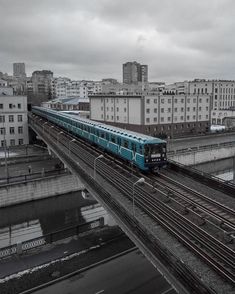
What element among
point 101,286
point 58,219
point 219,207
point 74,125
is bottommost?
point 58,219

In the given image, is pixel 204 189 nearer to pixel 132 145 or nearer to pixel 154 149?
pixel 154 149

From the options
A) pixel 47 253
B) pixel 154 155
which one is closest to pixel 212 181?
pixel 154 155

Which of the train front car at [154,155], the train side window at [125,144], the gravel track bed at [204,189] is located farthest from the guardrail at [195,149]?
the train front car at [154,155]

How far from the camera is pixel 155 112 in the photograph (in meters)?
71.8

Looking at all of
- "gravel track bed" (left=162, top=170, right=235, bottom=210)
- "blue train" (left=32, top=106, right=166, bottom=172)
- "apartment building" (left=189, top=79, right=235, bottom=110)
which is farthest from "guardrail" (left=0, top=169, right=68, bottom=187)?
"apartment building" (left=189, top=79, right=235, bottom=110)

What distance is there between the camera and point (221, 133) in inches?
2997

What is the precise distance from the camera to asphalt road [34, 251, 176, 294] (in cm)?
1683

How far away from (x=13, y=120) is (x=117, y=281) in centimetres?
5501

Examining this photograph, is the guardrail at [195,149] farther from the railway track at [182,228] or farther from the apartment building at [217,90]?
the apartment building at [217,90]

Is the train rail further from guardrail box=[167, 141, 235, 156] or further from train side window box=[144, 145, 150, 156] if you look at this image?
guardrail box=[167, 141, 235, 156]

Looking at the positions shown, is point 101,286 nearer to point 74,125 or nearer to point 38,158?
point 74,125

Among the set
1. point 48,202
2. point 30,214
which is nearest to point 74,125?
point 48,202

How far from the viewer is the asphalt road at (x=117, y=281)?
16.8 metres

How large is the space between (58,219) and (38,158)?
62.5ft
